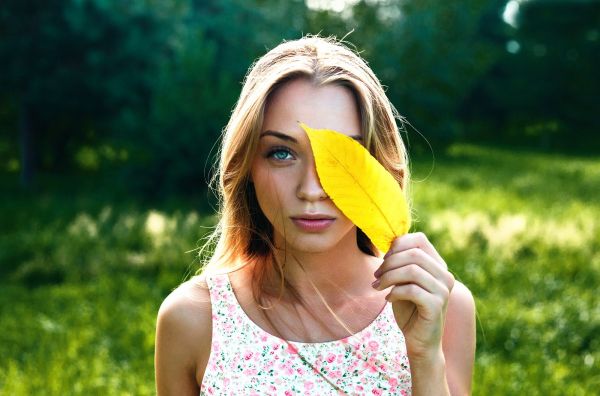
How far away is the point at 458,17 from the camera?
26.4m

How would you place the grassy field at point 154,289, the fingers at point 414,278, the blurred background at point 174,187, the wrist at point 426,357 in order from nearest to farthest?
the fingers at point 414,278
the wrist at point 426,357
the grassy field at point 154,289
the blurred background at point 174,187

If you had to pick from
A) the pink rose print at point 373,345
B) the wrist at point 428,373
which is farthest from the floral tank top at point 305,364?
the wrist at point 428,373

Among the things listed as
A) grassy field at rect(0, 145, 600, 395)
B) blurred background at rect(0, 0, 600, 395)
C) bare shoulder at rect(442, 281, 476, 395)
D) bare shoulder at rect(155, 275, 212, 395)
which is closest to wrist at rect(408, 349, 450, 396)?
bare shoulder at rect(442, 281, 476, 395)

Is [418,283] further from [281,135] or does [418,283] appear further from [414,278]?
[281,135]

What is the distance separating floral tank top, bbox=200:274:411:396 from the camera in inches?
66.7

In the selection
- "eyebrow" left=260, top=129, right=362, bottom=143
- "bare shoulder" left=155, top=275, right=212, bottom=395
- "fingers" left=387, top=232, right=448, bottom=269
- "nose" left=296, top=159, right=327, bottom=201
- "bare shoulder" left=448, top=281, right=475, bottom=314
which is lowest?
"bare shoulder" left=155, top=275, right=212, bottom=395

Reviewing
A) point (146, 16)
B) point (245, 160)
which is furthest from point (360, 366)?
point (146, 16)

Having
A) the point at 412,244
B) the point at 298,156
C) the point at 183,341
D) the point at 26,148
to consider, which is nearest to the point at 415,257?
the point at 412,244

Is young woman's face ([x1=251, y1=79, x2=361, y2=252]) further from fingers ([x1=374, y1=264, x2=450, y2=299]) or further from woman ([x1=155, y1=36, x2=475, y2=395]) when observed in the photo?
fingers ([x1=374, y1=264, x2=450, y2=299])

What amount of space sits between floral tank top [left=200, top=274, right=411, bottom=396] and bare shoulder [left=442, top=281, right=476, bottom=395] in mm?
→ 107

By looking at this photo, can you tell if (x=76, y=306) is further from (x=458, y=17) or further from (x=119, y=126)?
(x=458, y=17)

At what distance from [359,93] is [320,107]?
10 centimetres

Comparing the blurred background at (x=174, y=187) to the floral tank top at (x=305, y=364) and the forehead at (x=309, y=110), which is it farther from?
the floral tank top at (x=305, y=364)

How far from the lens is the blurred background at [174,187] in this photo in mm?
5926
